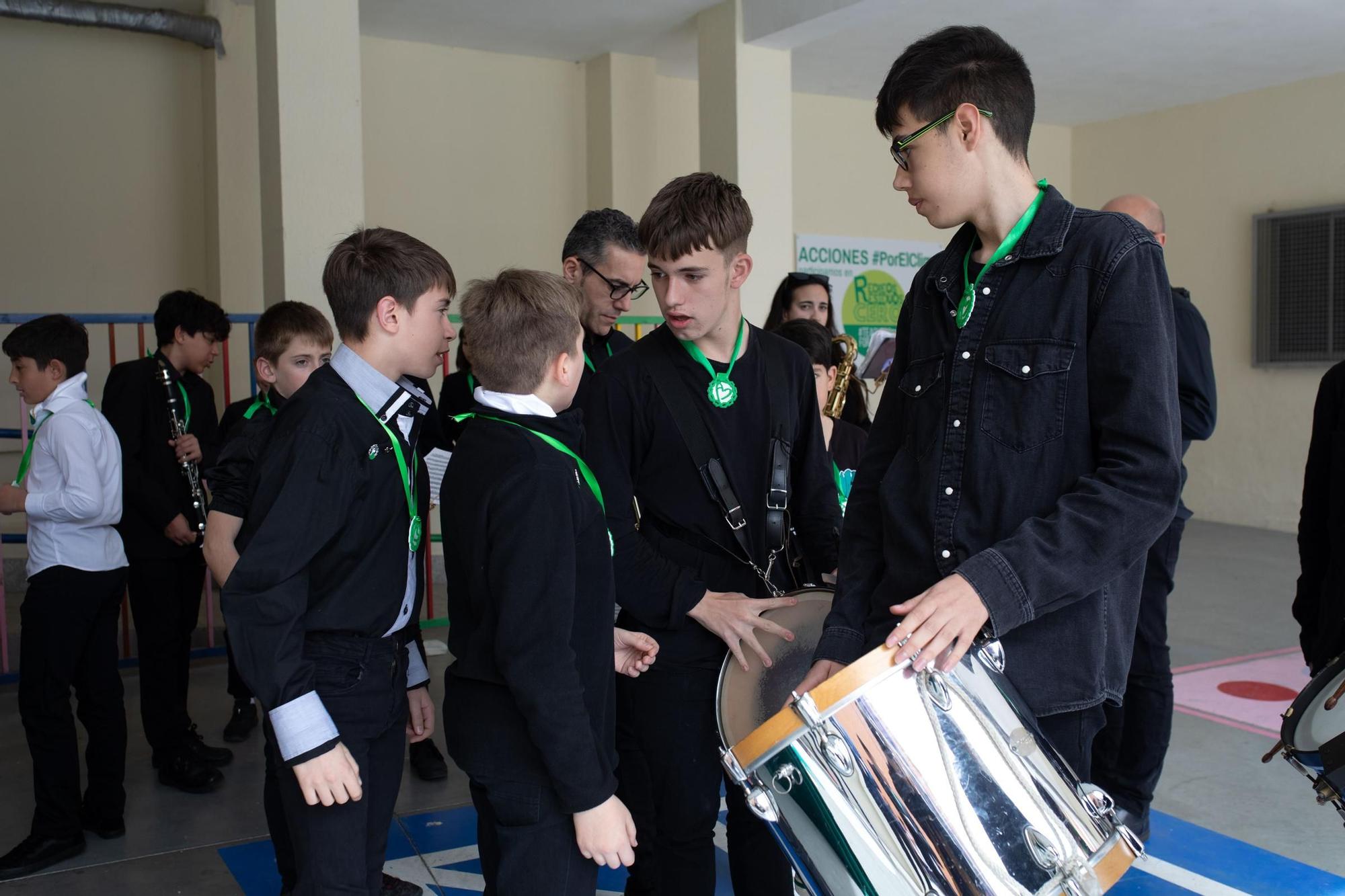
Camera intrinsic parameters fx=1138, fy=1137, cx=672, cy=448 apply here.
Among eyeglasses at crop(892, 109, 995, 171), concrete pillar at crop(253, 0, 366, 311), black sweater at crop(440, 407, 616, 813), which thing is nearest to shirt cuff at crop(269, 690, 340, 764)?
black sweater at crop(440, 407, 616, 813)

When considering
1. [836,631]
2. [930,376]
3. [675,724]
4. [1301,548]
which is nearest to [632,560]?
[675,724]

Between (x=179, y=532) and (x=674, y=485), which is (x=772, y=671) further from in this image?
(x=179, y=532)

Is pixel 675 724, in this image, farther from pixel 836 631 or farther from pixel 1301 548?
pixel 1301 548

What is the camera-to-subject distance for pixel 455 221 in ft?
28.9

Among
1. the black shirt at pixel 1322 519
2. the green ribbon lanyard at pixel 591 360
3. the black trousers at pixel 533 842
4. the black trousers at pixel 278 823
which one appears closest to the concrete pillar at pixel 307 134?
the green ribbon lanyard at pixel 591 360

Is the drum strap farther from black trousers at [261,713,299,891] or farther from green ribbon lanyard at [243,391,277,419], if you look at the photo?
green ribbon lanyard at [243,391,277,419]

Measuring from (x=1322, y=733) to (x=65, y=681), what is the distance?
338 centimetres

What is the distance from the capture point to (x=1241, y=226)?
10.6 meters

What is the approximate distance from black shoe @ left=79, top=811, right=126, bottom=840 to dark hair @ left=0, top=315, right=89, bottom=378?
1.45 meters

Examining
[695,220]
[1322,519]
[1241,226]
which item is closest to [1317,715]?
[1322,519]

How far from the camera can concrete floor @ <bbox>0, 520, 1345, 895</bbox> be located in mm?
3463

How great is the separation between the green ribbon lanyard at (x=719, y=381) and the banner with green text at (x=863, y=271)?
26.0 feet

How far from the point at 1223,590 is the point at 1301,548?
505cm

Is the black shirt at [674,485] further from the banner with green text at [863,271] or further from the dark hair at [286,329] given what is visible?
the banner with green text at [863,271]
